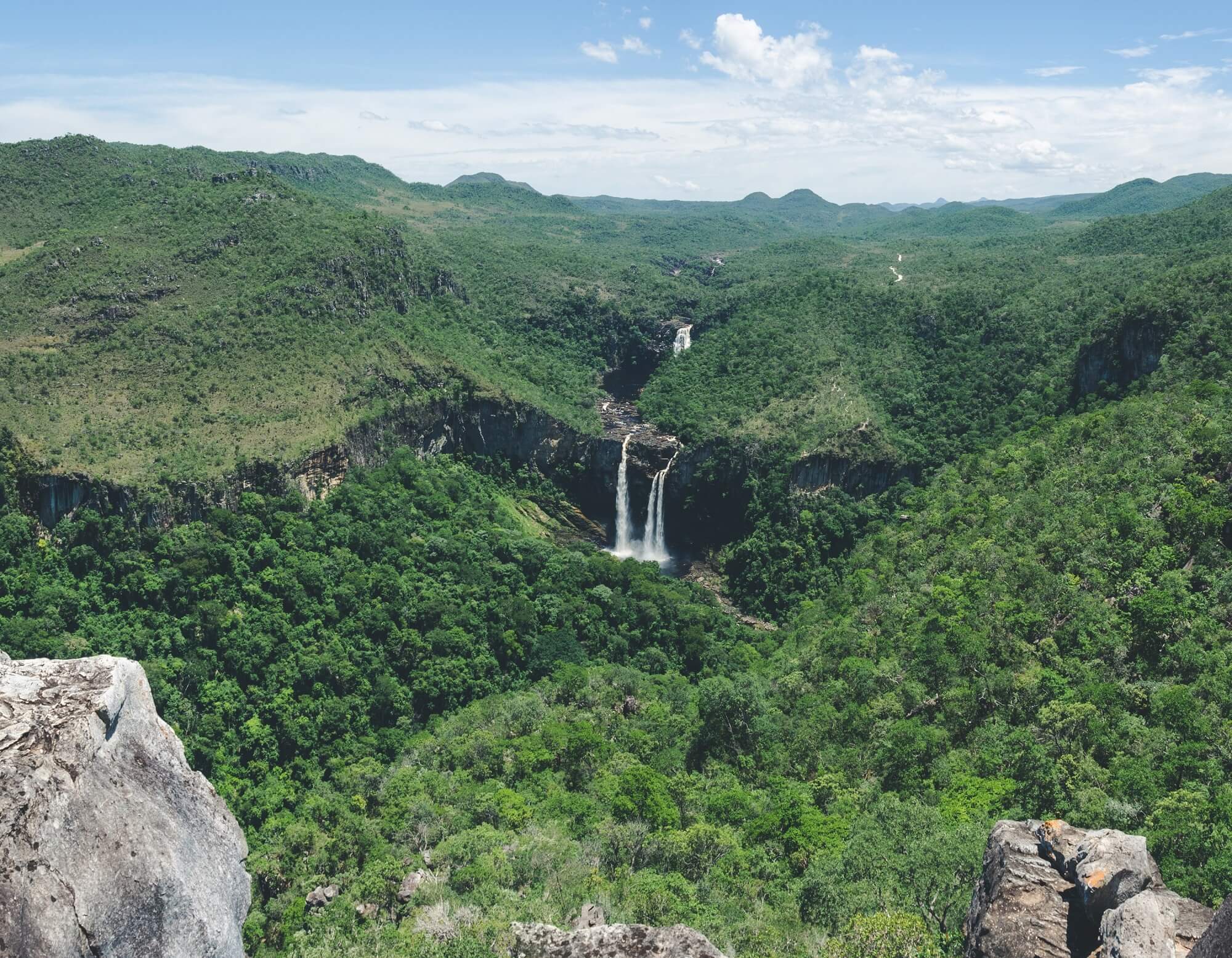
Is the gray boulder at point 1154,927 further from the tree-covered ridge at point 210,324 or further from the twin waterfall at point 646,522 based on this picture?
the twin waterfall at point 646,522

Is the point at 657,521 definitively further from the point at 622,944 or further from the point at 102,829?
the point at 102,829

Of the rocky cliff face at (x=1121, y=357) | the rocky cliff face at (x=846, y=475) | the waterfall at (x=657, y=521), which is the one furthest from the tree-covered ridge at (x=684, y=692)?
the waterfall at (x=657, y=521)

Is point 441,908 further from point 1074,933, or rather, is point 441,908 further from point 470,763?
point 1074,933

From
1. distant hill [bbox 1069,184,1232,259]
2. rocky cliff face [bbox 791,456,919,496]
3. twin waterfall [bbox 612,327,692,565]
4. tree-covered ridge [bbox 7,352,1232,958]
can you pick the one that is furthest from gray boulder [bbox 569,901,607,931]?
distant hill [bbox 1069,184,1232,259]

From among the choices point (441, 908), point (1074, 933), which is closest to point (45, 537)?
point (441, 908)

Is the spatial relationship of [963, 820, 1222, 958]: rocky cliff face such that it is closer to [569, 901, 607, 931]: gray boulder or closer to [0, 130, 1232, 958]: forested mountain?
[0, 130, 1232, 958]: forested mountain
